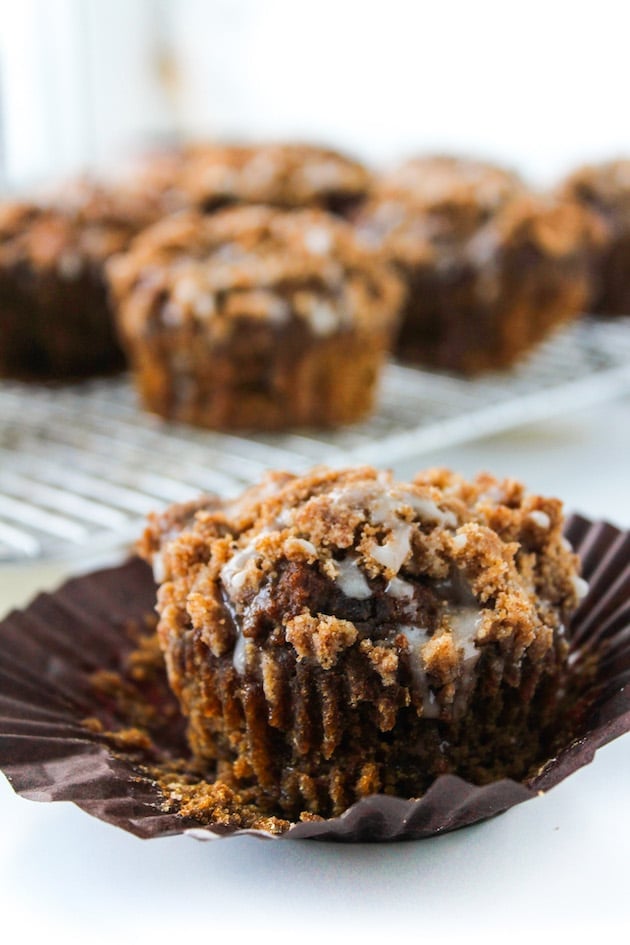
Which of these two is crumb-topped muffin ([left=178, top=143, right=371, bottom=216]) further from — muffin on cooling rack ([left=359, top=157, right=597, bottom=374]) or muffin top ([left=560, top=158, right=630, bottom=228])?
muffin top ([left=560, top=158, right=630, bottom=228])

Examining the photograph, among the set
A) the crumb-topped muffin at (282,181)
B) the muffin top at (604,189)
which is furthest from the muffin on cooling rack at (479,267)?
the muffin top at (604,189)

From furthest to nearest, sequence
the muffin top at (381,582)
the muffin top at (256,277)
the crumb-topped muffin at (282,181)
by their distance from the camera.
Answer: the crumb-topped muffin at (282,181) < the muffin top at (256,277) < the muffin top at (381,582)

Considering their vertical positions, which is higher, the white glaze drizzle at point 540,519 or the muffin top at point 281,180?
the white glaze drizzle at point 540,519

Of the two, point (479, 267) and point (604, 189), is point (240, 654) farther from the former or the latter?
point (604, 189)

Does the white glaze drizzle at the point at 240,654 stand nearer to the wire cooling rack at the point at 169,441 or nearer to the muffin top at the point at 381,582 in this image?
the muffin top at the point at 381,582

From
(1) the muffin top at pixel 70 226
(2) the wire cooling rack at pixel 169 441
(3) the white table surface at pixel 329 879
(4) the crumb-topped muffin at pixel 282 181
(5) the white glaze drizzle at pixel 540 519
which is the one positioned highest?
(5) the white glaze drizzle at pixel 540 519

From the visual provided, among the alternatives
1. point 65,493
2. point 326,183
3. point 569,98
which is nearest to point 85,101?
point 569,98

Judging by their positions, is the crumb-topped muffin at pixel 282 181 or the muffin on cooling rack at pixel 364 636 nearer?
the muffin on cooling rack at pixel 364 636

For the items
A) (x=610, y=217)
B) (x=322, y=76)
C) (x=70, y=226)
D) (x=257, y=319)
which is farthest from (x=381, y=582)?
(x=322, y=76)
